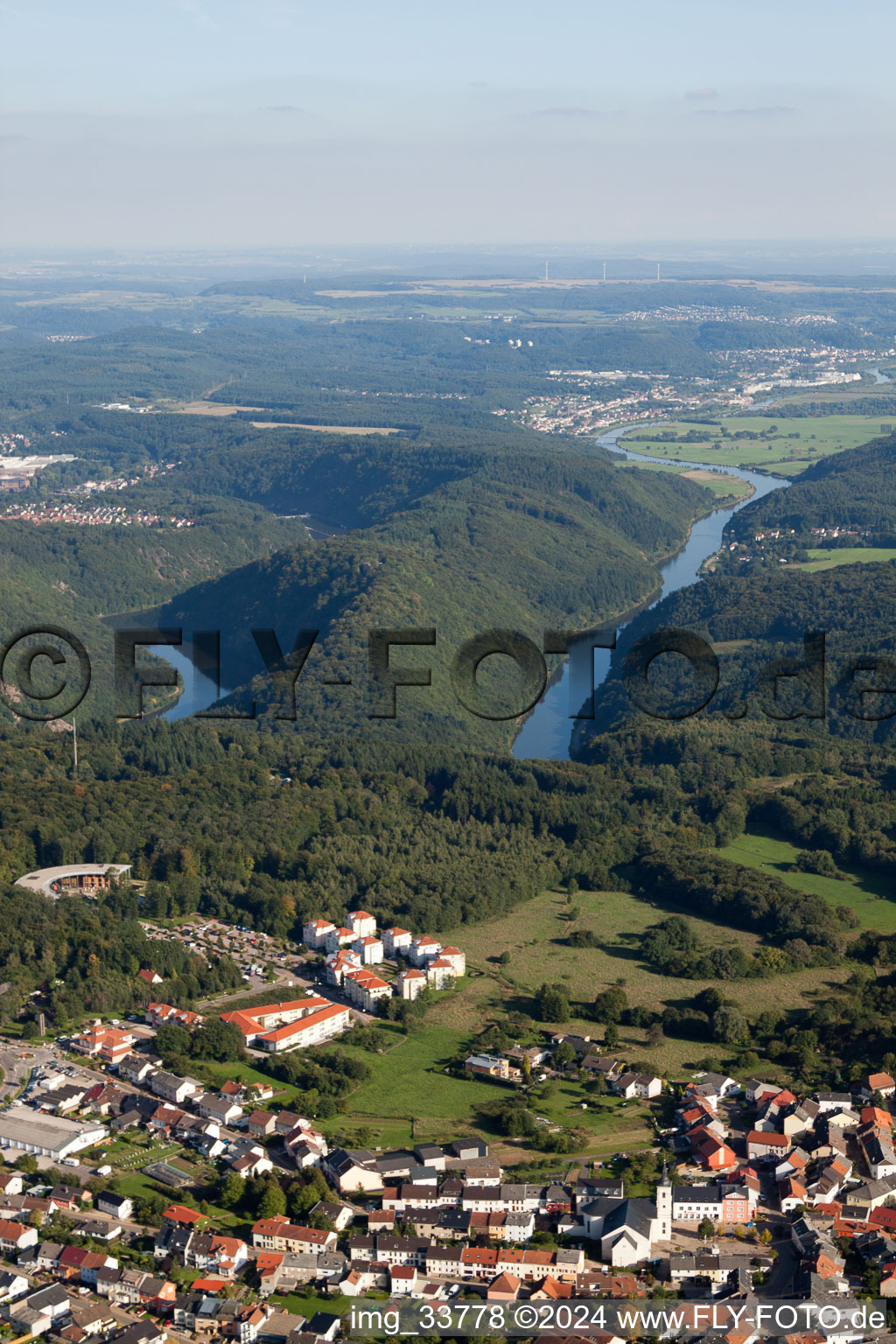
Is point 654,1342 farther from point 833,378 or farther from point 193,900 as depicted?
point 833,378

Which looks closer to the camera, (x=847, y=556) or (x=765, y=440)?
(x=847, y=556)

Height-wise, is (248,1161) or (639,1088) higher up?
(248,1161)

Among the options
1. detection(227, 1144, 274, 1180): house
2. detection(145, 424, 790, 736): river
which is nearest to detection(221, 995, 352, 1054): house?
detection(227, 1144, 274, 1180): house

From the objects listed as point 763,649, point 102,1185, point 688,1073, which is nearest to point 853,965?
point 688,1073

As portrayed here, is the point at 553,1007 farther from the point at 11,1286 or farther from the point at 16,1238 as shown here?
the point at 11,1286

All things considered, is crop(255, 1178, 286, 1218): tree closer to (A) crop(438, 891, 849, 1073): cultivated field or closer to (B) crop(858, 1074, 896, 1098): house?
(A) crop(438, 891, 849, 1073): cultivated field

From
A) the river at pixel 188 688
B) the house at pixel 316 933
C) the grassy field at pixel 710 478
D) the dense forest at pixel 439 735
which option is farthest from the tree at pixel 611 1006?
the grassy field at pixel 710 478

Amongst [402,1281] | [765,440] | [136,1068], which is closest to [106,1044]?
[136,1068]
